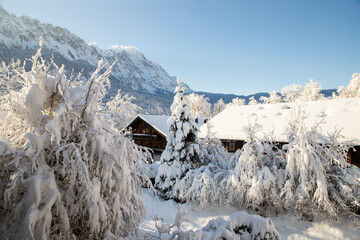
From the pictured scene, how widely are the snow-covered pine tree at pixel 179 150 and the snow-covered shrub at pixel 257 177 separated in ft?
10.5

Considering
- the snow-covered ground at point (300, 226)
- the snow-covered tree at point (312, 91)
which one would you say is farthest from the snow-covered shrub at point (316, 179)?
the snow-covered tree at point (312, 91)

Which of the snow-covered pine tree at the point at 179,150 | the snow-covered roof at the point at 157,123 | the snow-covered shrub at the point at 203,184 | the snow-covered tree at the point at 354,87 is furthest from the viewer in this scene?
the snow-covered tree at the point at 354,87

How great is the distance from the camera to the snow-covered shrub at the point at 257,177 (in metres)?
10.5

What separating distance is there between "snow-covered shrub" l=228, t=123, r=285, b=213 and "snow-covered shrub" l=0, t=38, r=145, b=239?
26.1 feet

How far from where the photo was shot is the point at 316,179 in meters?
10.0

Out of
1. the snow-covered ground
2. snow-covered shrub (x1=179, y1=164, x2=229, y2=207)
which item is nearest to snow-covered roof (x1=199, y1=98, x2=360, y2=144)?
snow-covered shrub (x1=179, y1=164, x2=229, y2=207)

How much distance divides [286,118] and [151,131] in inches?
647

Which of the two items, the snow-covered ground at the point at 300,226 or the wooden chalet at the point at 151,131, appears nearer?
the snow-covered ground at the point at 300,226

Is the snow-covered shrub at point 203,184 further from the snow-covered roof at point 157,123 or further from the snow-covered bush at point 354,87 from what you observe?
the snow-covered bush at point 354,87

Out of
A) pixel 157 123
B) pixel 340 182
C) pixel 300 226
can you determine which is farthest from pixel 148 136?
pixel 340 182

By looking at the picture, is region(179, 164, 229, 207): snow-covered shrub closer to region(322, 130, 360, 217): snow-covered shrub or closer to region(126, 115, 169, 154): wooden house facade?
region(322, 130, 360, 217): snow-covered shrub

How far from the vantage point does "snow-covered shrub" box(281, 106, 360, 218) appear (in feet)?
31.2

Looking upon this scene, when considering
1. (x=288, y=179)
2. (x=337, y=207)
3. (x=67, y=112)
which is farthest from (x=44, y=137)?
(x=337, y=207)

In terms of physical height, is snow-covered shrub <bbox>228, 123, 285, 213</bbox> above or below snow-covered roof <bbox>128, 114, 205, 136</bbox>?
below
